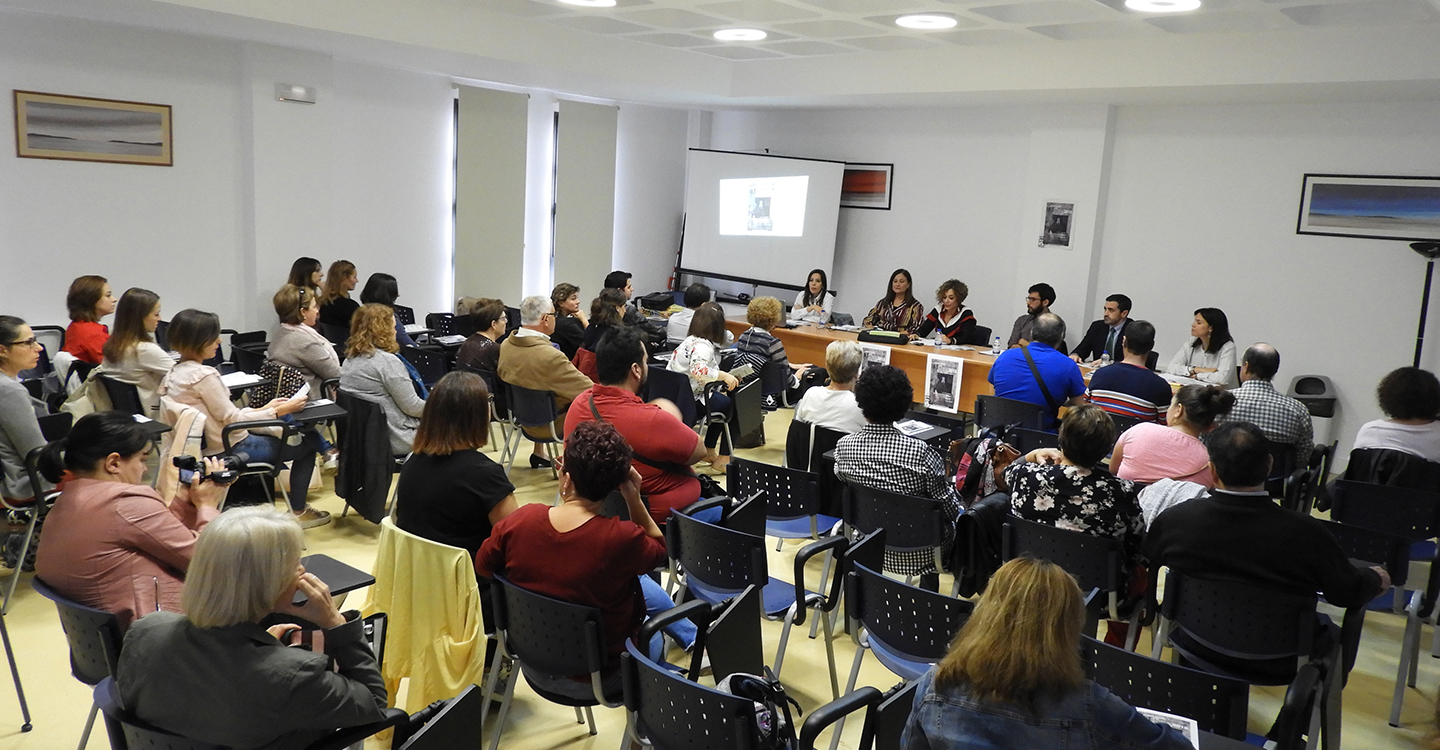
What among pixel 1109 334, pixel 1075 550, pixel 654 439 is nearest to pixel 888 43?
pixel 1109 334

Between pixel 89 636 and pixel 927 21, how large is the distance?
5798mm

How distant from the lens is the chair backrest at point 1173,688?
7.32ft

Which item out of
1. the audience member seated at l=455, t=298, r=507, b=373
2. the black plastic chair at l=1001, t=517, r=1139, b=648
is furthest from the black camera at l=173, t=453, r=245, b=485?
the audience member seated at l=455, t=298, r=507, b=373

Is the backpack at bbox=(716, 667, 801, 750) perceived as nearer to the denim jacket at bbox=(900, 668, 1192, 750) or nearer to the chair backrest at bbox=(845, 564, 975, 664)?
the denim jacket at bbox=(900, 668, 1192, 750)

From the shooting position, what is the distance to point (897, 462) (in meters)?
3.88

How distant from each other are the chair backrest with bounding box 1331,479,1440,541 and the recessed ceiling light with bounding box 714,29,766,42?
16.2 ft

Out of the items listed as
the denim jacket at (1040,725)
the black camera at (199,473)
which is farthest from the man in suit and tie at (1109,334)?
the black camera at (199,473)

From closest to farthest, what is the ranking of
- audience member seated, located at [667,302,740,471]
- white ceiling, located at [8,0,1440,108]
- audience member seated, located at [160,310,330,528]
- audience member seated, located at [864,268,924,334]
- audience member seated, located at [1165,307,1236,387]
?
audience member seated, located at [160,310,330,528], white ceiling, located at [8,0,1440,108], audience member seated, located at [667,302,740,471], audience member seated, located at [1165,307,1236,387], audience member seated, located at [864,268,924,334]

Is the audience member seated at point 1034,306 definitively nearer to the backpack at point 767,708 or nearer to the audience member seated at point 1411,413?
the audience member seated at point 1411,413

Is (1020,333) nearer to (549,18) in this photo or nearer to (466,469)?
(549,18)

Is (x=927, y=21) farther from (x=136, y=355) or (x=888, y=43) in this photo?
(x=136, y=355)

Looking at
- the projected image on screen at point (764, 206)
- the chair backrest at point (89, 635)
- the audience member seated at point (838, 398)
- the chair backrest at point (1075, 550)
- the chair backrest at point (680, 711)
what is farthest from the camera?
the projected image on screen at point (764, 206)

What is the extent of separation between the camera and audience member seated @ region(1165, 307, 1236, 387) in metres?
6.91

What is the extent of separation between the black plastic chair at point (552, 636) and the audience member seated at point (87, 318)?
400 cm
